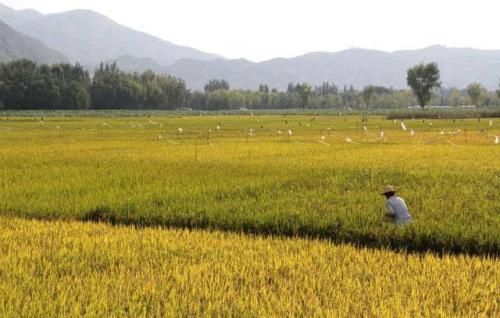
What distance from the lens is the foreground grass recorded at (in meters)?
5.96

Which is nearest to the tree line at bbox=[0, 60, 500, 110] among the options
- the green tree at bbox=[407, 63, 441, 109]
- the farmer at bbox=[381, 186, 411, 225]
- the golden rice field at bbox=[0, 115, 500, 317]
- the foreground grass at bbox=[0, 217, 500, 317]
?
the green tree at bbox=[407, 63, 441, 109]

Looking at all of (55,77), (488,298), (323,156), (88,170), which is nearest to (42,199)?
(88,170)

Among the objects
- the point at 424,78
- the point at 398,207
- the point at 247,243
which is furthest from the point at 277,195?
the point at 424,78

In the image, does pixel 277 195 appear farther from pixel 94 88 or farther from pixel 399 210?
pixel 94 88

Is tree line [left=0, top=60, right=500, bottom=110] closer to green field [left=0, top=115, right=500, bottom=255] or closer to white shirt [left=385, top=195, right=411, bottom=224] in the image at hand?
green field [left=0, top=115, right=500, bottom=255]

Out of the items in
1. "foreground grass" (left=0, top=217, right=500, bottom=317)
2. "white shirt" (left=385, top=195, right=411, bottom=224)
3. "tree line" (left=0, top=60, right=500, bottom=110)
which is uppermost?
"tree line" (left=0, top=60, right=500, bottom=110)

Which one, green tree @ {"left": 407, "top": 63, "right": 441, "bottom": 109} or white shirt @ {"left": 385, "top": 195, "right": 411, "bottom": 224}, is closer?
white shirt @ {"left": 385, "top": 195, "right": 411, "bottom": 224}

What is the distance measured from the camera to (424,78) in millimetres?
110062

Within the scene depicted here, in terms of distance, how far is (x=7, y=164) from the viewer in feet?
66.9

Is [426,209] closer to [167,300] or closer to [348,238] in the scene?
[348,238]

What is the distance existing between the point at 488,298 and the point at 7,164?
1869 cm

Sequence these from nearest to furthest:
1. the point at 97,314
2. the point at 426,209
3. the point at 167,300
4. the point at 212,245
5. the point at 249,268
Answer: the point at 97,314 → the point at 167,300 → the point at 249,268 → the point at 212,245 → the point at 426,209

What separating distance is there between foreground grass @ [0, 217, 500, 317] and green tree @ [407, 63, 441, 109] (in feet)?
353

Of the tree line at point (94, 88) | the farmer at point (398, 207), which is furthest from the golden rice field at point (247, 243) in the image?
the tree line at point (94, 88)
